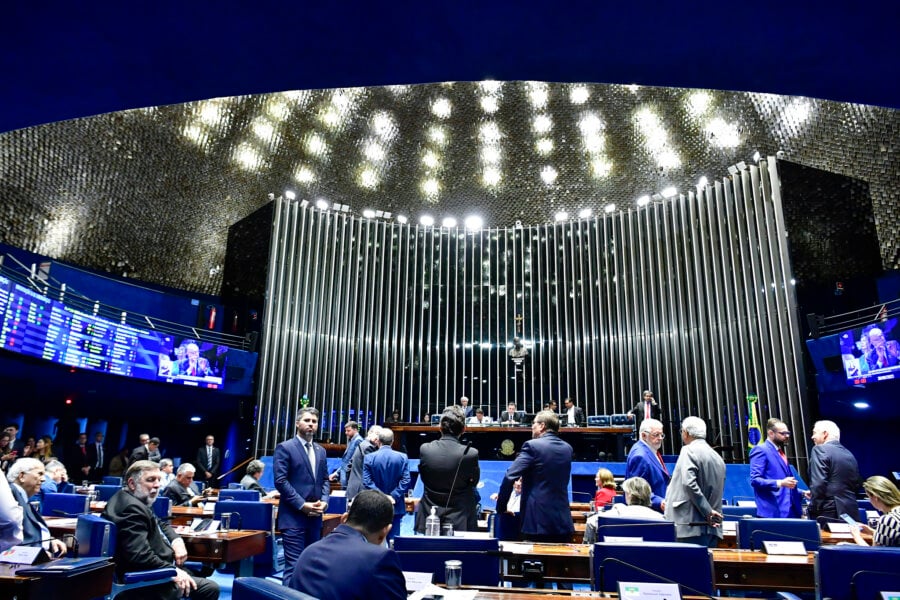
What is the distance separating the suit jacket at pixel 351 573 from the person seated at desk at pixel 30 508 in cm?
213

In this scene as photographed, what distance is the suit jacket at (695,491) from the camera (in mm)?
3932

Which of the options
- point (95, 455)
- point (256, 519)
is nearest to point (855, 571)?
point (256, 519)

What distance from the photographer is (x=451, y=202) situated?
17.7 meters

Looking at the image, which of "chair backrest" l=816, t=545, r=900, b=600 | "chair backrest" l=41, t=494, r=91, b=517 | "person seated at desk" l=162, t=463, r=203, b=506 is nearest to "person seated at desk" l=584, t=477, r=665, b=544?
"chair backrest" l=816, t=545, r=900, b=600

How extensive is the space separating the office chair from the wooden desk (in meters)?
0.36

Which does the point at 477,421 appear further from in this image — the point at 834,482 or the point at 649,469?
the point at 834,482

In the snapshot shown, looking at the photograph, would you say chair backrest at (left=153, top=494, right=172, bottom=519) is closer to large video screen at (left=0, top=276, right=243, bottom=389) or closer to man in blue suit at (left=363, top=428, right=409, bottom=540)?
man in blue suit at (left=363, top=428, right=409, bottom=540)

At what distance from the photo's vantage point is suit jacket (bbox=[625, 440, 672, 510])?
4.78 meters

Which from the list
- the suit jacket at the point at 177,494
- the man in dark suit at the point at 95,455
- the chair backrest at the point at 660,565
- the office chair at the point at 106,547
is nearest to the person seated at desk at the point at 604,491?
the chair backrest at the point at 660,565

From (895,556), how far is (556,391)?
45.6 ft

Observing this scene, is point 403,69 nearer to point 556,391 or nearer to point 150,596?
point 150,596

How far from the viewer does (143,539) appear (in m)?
3.47

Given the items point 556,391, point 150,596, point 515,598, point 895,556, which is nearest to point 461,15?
point 515,598

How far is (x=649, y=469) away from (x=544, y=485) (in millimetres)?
1063
